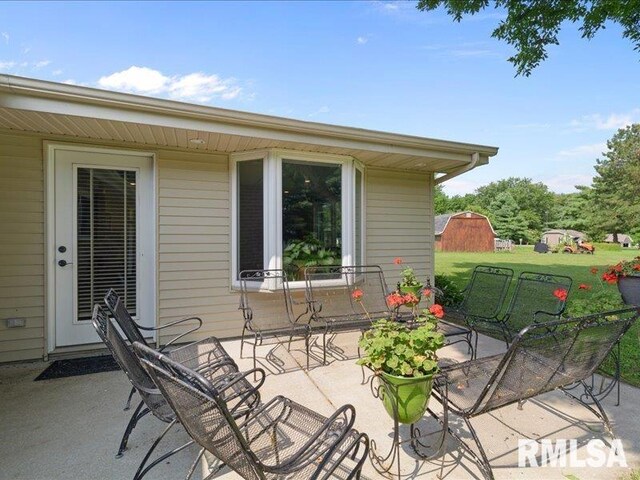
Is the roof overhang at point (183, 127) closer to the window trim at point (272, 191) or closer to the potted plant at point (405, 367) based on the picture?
the window trim at point (272, 191)

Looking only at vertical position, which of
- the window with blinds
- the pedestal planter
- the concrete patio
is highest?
the window with blinds

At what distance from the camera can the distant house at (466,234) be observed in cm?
2438

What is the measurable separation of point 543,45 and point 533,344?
520cm

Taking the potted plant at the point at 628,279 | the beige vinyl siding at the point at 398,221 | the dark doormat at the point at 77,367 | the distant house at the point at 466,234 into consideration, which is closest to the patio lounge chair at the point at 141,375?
the dark doormat at the point at 77,367

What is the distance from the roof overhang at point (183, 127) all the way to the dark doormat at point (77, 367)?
2298 millimetres

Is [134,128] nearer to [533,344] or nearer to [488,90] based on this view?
[533,344]

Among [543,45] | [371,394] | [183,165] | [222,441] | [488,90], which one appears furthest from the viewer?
[488,90]

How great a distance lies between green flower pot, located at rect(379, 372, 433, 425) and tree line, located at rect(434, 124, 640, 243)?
931 inches

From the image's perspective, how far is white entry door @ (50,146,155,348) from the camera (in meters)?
3.53

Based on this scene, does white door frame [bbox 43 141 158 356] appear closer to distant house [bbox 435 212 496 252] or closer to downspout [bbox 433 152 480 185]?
Answer: downspout [bbox 433 152 480 185]

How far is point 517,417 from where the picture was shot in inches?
94.0

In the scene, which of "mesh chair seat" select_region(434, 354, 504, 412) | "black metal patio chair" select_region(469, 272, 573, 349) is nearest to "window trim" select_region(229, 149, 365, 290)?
"black metal patio chair" select_region(469, 272, 573, 349)

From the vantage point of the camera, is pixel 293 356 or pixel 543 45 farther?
Answer: pixel 543 45

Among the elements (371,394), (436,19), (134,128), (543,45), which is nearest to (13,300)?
(134,128)
